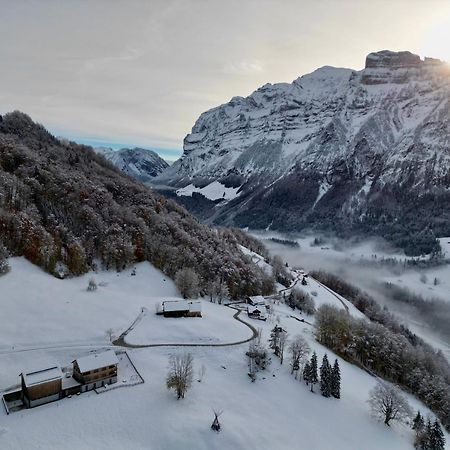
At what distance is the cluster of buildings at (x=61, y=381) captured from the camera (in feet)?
156

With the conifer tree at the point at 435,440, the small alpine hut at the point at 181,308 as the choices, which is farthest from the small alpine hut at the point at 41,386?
the conifer tree at the point at 435,440

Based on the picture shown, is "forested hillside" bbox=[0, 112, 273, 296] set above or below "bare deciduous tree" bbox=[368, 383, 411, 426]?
above

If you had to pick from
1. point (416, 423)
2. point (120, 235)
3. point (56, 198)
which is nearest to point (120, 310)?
point (120, 235)

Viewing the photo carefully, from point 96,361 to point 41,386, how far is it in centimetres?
704

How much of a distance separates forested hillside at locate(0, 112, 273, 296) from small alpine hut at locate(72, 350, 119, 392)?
3333cm

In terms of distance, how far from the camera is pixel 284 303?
11819 cm

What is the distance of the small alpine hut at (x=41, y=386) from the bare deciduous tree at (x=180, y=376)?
13640 mm

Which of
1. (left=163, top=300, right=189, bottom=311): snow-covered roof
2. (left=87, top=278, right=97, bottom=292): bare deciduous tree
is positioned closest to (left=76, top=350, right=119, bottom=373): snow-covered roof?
(left=163, top=300, right=189, bottom=311): snow-covered roof

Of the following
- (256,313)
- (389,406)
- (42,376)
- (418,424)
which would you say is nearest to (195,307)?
(256,313)

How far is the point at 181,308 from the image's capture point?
3019 inches

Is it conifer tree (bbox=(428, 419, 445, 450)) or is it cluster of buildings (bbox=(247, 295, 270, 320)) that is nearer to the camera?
conifer tree (bbox=(428, 419, 445, 450))

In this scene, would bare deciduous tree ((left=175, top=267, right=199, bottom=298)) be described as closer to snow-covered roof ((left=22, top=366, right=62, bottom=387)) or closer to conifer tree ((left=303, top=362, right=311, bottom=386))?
conifer tree ((left=303, top=362, right=311, bottom=386))

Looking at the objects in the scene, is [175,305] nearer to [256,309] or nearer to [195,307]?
[195,307]

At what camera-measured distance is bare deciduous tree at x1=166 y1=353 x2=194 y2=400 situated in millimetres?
A: 52500
